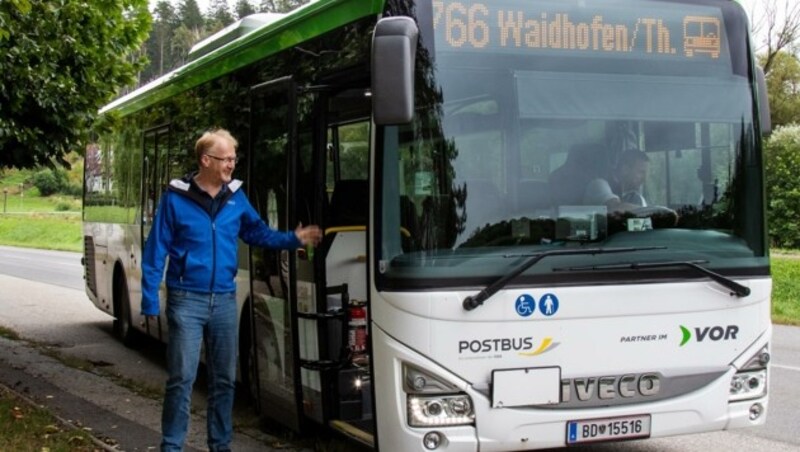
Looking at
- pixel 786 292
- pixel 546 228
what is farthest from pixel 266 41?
pixel 786 292

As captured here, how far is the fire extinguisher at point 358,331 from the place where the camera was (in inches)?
232

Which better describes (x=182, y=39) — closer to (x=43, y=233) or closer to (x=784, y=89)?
(x=43, y=233)

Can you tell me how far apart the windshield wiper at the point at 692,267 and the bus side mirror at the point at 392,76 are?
4.13 ft

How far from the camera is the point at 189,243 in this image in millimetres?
5555

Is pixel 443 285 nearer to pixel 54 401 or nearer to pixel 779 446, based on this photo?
pixel 779 446

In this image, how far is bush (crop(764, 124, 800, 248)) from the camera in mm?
25969

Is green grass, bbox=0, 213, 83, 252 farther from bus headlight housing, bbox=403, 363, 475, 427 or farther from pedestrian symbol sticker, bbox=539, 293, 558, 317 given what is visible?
pedestrian symbol sticker, bbox=539, 293, 558, 317

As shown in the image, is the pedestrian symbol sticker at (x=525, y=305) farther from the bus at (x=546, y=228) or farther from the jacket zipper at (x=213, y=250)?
the jacket zipper at (x=213, y=250)

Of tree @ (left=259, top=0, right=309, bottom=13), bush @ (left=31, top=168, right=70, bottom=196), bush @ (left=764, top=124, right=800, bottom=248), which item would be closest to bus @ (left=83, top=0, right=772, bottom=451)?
bush @ (left=764, top=124, right=800, bottom=248)

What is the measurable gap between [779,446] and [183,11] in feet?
389

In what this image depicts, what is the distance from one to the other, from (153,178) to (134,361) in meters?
2.46

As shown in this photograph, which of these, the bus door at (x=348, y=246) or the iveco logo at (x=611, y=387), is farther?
the bus door at (x=348, y=246)

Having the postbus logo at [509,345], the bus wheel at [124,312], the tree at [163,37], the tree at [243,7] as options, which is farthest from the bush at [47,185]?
the postbus logo at [509,345]

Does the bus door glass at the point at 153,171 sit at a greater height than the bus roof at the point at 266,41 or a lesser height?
lesser
